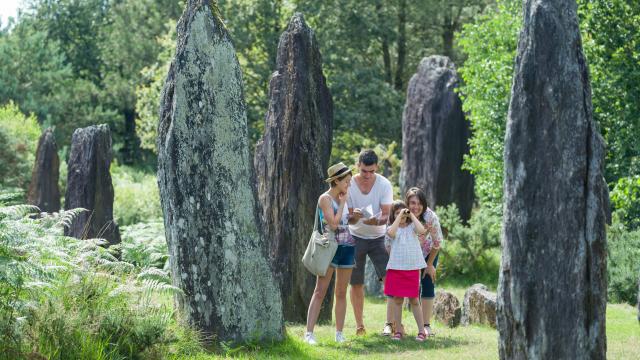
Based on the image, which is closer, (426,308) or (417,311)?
(417,311)

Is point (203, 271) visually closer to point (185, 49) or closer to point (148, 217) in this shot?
point (185, 49)

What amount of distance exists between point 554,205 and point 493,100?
13910 millimetres

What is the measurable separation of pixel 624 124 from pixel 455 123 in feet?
15.9

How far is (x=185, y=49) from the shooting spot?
10.4 metres

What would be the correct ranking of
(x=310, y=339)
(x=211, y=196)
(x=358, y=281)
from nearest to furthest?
(x=211, y=196) < (x=310, y=339) < (x=358, y=281)

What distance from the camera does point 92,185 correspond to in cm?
1903

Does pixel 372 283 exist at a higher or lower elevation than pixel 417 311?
lower

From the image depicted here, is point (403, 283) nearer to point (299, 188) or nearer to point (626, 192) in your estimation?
point (299, 188)

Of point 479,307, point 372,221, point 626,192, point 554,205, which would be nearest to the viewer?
point 554,205

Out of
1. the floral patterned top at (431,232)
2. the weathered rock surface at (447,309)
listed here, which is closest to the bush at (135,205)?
the weathered rock surface at (447,309)

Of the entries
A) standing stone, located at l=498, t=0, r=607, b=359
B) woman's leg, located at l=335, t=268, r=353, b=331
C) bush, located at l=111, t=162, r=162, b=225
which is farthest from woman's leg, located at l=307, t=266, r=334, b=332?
bush, located at l=111, t=162, r=162, b=225

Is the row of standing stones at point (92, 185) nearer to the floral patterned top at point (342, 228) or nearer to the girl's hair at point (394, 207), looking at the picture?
the floral patterned top at point (342, 228)

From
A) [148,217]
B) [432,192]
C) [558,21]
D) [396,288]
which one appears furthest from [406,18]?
[558,21]

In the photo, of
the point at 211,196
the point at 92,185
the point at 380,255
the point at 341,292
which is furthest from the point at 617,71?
the point at 211,196
